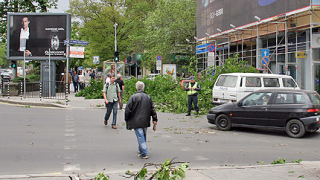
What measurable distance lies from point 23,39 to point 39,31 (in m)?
1.18

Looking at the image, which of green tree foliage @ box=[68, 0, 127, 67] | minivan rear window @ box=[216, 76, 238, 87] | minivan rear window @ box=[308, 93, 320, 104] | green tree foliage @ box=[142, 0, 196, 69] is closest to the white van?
minivan rear window @ box=[216, 76, 238, 87]

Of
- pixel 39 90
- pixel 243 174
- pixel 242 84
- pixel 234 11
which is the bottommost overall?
pixel 243 174

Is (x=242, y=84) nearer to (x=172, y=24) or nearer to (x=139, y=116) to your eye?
(x=139, y=116)

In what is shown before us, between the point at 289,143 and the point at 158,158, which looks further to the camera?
the point at 289,143

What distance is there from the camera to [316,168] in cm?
642

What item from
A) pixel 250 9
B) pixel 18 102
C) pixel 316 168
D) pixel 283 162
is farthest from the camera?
pixel 250 9

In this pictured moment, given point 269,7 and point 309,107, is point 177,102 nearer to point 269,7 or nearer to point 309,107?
point 309,107

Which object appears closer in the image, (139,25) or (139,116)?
(139,116)

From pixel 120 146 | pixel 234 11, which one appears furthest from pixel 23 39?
pixel 120 146

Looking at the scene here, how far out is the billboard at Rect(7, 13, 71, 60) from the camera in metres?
24.4

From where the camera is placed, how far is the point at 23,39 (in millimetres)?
24234

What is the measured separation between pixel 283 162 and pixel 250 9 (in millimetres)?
22058

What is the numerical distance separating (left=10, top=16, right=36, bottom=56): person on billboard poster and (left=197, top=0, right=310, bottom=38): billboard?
15.8m

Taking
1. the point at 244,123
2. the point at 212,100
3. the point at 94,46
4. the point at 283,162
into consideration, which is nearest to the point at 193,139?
the point at 244,123
